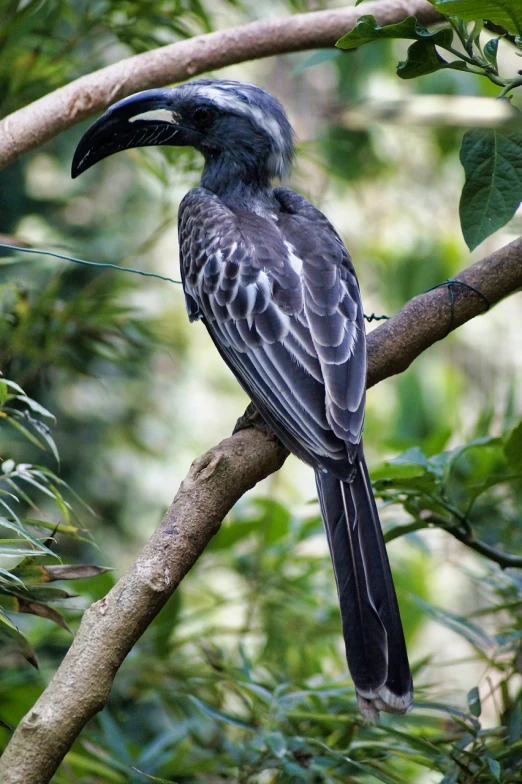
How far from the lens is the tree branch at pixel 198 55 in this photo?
1993 mm

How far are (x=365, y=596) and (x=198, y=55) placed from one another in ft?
4.38

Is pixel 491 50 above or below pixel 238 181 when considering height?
below

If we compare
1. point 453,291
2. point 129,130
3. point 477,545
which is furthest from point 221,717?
point 129,130

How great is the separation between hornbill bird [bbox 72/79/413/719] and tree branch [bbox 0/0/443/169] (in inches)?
3.2

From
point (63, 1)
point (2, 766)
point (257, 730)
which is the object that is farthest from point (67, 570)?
point (63, 1)

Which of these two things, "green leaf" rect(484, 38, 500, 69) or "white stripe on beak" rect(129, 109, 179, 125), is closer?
"green leaf" rect(484, 38, 500, 69)

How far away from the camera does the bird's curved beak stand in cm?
217

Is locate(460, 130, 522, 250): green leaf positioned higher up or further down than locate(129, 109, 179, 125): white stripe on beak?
further down

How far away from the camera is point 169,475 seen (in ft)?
12.8

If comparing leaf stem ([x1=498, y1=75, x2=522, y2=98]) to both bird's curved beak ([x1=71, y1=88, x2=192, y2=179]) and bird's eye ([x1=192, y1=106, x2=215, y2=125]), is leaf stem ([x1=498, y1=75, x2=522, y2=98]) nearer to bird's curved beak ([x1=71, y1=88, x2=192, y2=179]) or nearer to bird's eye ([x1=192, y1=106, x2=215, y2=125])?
bird's curved beak ([x1=71, y1=88, x2=192, y2=179])

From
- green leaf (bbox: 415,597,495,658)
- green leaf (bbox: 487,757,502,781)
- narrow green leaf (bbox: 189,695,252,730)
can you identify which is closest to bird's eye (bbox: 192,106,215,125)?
green leaf (bbox: 415,597,495,658)

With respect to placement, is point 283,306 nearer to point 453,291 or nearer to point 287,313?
point 287,313

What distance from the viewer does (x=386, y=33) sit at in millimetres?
1344

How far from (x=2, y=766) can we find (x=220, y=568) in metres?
1.76
